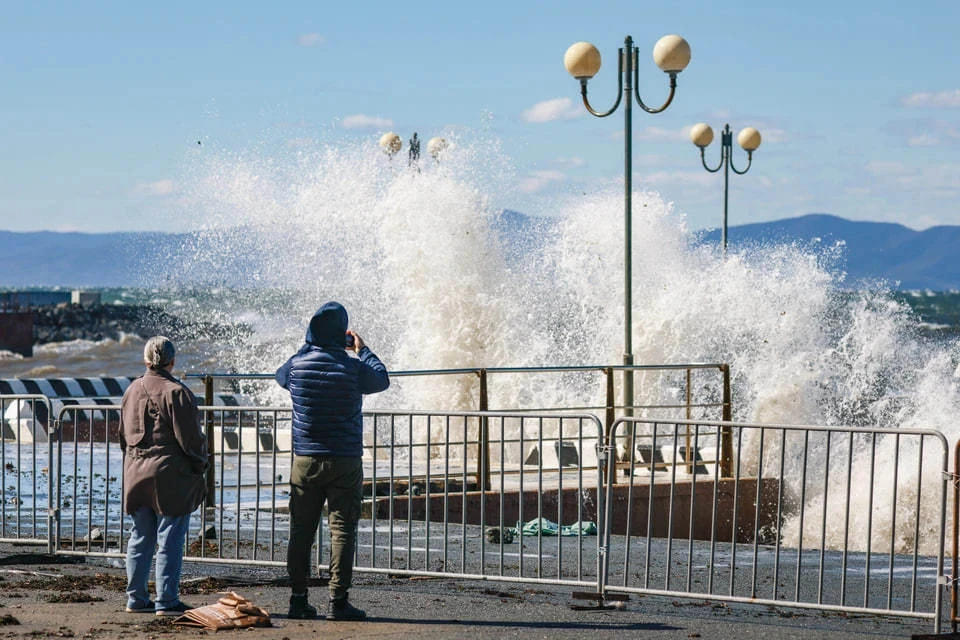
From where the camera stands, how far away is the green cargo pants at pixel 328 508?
7914mm

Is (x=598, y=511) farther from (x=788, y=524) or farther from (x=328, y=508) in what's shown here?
(x=788, y=524)

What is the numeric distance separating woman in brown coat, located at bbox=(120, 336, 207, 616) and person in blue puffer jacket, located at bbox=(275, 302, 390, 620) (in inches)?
21.5

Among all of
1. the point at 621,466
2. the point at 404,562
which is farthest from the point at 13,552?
the point at 621,466

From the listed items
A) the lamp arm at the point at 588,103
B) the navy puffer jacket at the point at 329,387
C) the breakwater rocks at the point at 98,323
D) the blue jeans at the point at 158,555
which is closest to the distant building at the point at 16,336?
the breakwater rocks at the point at 98,323

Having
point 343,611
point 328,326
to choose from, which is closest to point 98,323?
point 343,611

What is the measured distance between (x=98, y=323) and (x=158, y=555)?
4855 inches

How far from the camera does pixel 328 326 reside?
789cm

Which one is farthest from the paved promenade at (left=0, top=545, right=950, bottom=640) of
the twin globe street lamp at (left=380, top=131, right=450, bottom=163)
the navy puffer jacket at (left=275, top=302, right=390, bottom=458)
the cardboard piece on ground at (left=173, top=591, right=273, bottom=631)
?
the twin globe street lamp at (left=380, top=131, right=450, bottom=163)

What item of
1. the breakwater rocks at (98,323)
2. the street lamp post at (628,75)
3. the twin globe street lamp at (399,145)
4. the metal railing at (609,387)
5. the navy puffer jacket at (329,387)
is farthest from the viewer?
the breakwater rocks at (98,323)

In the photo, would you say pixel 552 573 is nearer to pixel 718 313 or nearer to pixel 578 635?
pixel 578 635

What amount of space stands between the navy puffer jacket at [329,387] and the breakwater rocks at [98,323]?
3847 inches

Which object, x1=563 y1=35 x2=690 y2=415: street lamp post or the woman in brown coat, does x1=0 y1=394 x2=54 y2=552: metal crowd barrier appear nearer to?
A: the woman in brown coat

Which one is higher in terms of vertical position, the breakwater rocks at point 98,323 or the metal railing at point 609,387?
the metal railing at point 609,387

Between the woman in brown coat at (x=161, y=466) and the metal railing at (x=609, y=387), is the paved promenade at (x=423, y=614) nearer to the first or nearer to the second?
the woman in brown coat at (x=161, y=466)
